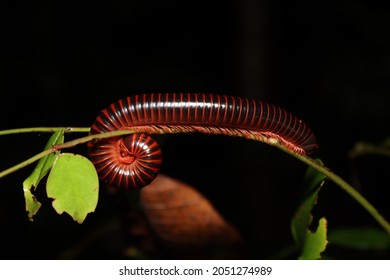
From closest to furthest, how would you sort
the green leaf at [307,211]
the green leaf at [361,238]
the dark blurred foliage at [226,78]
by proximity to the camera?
the green leaf at [307,211]
the green leaf at [361,238]
the dark blurred foliage at [226,78]

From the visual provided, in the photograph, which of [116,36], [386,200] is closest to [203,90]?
[116,36]

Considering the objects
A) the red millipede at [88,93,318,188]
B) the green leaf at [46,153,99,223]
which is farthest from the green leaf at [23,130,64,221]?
the red millipede at [88,93,318,188]

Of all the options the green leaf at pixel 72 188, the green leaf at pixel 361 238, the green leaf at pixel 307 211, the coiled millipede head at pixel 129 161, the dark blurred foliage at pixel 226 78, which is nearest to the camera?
the green leaf at pixel 72 188

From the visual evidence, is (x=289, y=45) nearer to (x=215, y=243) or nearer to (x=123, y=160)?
(x=215, y=243)

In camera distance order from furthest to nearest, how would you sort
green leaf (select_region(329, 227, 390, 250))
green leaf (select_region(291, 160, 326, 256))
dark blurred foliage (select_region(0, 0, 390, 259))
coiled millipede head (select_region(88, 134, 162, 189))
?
dark blurred foliage (select_region(0, 0, 390, 259)) → green leaf (select_region(329, 227, 390, 250)) → green leaf (select_region(291, 160, 326, 256)) → coiled millipede head (select_region(88, 134, 162, 189))

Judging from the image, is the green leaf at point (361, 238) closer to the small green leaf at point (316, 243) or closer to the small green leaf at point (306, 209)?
the small green leaf at point (306, 209)

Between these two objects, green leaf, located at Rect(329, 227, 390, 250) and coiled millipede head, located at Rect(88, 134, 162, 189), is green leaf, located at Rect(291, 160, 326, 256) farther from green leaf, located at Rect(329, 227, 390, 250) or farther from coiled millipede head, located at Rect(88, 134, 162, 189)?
green leaf, located at Rect(329, 227, 390, 250)

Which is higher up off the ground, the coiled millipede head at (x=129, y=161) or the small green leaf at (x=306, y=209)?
the coiled millipede head at (x=129, y=161)

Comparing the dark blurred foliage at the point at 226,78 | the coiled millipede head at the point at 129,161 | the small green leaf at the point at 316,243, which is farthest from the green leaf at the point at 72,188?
the dark blurred foliage at the point at 226,78
